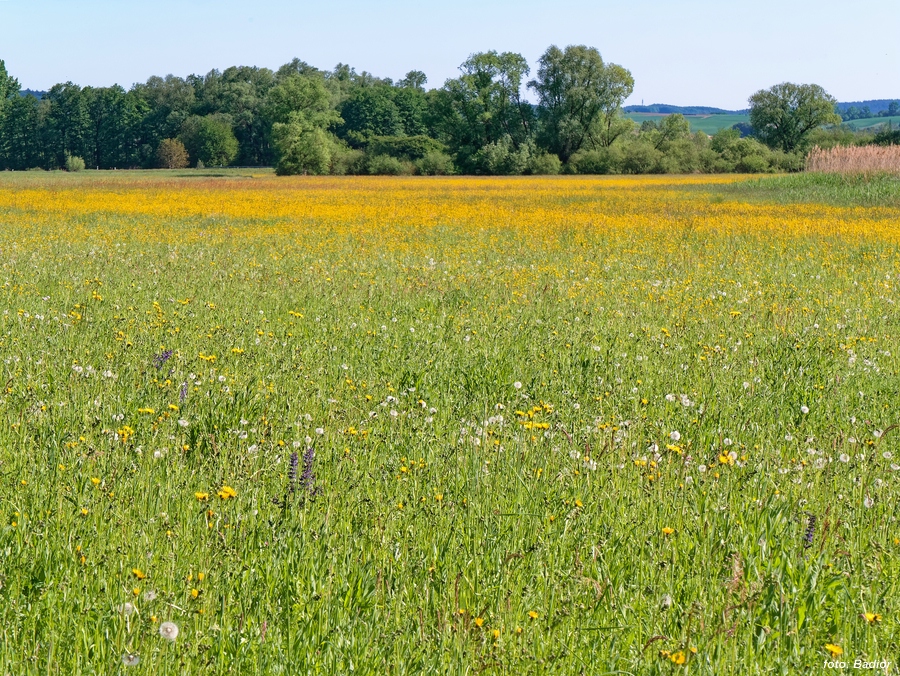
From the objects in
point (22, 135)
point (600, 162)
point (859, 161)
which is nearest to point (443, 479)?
point (859, 161)

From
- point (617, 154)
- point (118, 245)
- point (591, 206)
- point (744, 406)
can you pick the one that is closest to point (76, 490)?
point (744, 406)

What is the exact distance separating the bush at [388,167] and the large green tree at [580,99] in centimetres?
1696

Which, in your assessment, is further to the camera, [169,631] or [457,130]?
[457,130]

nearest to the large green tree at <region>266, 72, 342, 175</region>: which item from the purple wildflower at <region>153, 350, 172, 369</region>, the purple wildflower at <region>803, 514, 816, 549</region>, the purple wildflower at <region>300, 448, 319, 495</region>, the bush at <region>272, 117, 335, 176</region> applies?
the bush at <region>272, 117, 335, 176</region>

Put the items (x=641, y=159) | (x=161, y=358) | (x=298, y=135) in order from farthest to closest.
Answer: (x=298, y=135) < (x=641, y=159) < (x=161, y=358)

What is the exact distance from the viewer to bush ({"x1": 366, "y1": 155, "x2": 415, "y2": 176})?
70688mm

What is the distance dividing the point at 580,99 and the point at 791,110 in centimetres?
3015

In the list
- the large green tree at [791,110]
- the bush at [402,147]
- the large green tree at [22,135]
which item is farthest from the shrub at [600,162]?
the large green tree at [22,135]

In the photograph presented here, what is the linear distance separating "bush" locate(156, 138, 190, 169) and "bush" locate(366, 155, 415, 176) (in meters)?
53.4

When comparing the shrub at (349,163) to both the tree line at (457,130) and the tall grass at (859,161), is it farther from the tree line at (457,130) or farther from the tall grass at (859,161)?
the tall grass at (859,161)

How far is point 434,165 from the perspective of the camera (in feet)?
241

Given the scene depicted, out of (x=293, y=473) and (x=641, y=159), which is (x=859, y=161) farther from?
(x=641, y=159)

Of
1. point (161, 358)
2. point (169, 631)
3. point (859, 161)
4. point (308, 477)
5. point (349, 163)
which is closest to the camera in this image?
point (169, 631)

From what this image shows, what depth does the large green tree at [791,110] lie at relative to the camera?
9438cm
